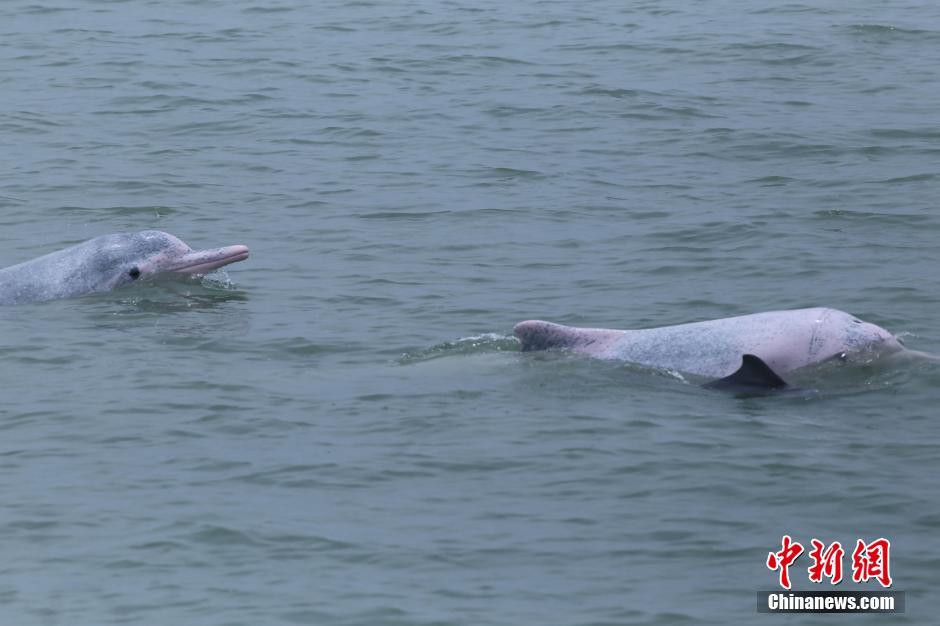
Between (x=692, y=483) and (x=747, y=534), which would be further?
(x=692, y=483)

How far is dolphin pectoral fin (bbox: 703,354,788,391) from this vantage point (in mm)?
13852

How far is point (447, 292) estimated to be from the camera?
18.4 meters

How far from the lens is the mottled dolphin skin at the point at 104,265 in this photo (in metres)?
18.6

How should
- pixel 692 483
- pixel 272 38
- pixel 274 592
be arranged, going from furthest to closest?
pixel 272 38 → pixel 692 483 → pixel 274 592

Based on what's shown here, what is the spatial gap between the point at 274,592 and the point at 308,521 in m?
1.22

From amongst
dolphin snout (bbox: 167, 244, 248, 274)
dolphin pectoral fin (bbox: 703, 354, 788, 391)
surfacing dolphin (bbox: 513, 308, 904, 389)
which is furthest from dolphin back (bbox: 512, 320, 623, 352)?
dolphin snout (bbox: 167, 244, 248, 274)

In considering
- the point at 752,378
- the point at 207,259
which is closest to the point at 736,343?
the point at 752,378

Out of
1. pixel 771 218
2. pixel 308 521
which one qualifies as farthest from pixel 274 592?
pixel 771 218

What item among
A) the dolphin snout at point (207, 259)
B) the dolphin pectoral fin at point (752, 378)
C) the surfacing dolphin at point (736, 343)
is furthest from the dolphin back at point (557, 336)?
the dolphin snout at point (207, 259)

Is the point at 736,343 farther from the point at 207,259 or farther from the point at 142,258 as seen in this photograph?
the point at 142,258

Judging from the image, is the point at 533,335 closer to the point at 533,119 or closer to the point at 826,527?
the point at 826,527

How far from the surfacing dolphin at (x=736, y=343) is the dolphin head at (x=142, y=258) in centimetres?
481

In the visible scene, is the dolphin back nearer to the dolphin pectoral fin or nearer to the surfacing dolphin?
the surfacing dolphin

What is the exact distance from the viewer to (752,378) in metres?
14.0
